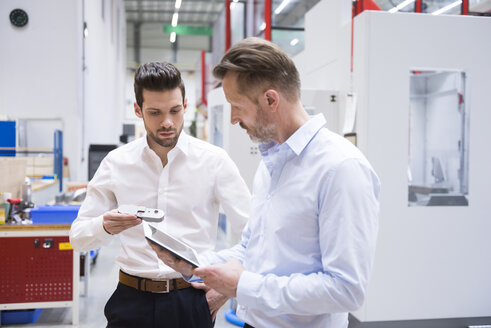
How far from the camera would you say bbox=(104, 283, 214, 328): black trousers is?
1.69 m

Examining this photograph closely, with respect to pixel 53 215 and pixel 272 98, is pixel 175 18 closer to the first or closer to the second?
pixel 53 215

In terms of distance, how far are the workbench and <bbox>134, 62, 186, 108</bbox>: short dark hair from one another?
8.51 ft

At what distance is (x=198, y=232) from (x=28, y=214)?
3078mm

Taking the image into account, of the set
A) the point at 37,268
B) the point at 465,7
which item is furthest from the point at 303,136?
the point at 465,7

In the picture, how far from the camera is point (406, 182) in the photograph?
3.86m

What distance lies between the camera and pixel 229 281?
1.18 meters

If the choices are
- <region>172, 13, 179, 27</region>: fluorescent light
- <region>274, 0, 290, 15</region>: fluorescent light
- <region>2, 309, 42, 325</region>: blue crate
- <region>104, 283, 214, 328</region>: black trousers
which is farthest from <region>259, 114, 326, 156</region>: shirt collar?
<region>172, 13, 179, 27</region>: fluorescent light

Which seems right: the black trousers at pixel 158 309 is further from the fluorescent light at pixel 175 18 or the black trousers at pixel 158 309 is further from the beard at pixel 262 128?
the fluorescent light at pixel 175 18

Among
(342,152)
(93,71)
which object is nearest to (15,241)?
(342,152)

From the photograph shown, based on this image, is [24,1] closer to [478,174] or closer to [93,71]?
[93,71]

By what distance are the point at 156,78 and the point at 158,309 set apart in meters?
0.87

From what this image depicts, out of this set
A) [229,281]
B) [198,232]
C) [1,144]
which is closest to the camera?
[229,281]

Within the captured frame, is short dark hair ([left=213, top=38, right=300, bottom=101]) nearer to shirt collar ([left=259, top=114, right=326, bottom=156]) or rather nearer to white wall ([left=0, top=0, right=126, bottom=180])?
shirt collar ([left=259, top=114, right=326, bottom=156])

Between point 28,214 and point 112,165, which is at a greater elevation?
point 112,165
